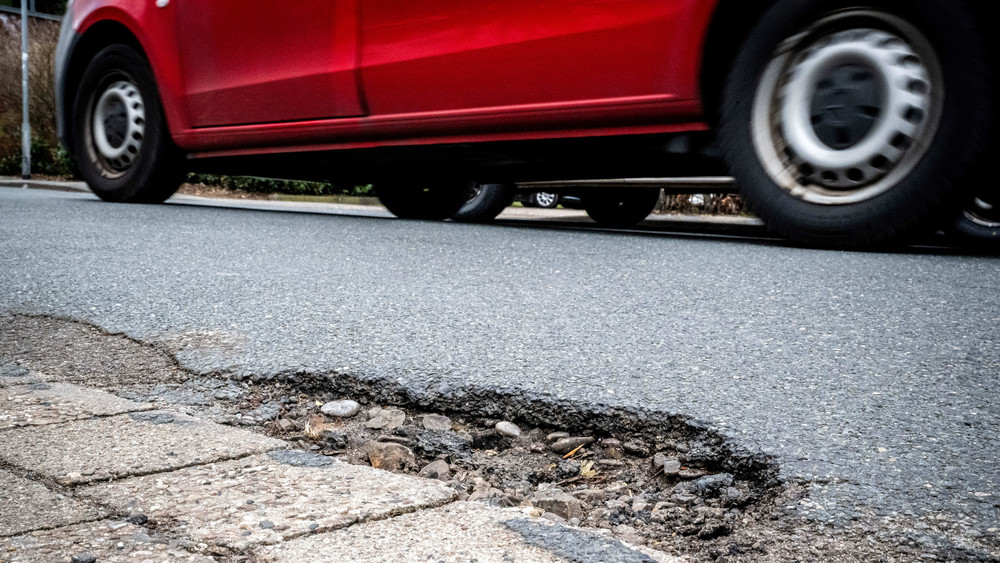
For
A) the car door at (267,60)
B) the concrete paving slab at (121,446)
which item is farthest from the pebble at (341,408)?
the car door at (267,60)

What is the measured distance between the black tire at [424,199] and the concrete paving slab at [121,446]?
4019mm

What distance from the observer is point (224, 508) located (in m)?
1.16

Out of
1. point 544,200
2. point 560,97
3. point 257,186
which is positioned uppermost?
point 560,97

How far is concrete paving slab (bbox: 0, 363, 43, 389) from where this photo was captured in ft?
5.75

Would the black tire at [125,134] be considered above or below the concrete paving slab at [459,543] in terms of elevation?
above

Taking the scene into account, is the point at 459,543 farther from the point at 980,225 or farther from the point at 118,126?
the point at 118,126

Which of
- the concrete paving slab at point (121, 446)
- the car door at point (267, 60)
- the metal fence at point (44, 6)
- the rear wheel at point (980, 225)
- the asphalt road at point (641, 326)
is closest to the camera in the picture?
the concrete paving slab at point (121, 446)

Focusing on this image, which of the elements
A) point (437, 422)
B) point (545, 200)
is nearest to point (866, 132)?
point (437, 422)

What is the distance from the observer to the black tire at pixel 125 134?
193 inches

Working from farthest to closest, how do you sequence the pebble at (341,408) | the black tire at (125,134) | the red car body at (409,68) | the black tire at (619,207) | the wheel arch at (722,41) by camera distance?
the black tire at (619,207) < the black tire at (125,134) < the red car body at (409,68) < the wheel arch at (722,41) < the pebble at (341,408)

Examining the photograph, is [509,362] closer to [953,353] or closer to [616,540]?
[616,540]

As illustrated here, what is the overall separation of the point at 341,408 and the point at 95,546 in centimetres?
73

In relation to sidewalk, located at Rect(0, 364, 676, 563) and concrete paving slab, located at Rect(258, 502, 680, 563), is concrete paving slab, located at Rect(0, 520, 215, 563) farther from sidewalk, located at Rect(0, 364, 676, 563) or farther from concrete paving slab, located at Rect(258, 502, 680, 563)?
concrete paving slab, located at Rect(258, 502, 680, 563)

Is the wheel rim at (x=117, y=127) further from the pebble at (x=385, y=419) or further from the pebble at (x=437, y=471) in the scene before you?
the pebble at (x=437, y=471)
